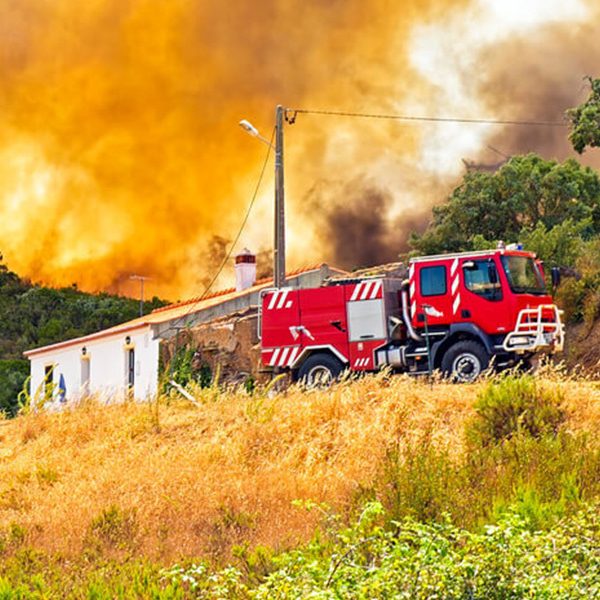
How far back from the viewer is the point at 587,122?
116 feet

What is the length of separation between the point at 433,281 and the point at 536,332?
2.22 meters

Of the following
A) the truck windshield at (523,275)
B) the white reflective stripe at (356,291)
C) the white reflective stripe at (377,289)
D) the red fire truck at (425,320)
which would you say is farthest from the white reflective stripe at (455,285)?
the white reflective stripe at (356,291)

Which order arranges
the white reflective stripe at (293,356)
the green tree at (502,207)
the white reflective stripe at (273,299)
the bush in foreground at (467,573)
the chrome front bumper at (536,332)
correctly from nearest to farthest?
the bush in foreground at (467,573)
the chrome front bumper at (536,332)
the white reflective stripe at (293,356)
the white reflective stripe at (273,299)
the green tree at (502,207)

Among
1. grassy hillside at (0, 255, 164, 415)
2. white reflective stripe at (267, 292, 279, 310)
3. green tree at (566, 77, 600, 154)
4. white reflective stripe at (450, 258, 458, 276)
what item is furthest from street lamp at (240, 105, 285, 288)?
grassy hillside at (0, 255, 164, 415)

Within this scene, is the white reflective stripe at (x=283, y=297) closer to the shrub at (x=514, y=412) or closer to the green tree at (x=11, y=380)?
the shrub at (x=514, y=412)

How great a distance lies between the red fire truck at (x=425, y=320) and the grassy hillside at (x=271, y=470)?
2.68 meters

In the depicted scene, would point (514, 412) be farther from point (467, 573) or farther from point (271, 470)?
point (467, 573)

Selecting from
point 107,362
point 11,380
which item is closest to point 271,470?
point 107,362

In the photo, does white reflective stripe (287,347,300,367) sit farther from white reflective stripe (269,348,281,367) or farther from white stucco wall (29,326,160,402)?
white stucco wall (29,326,160,402)

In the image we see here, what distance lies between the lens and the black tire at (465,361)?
2119cm

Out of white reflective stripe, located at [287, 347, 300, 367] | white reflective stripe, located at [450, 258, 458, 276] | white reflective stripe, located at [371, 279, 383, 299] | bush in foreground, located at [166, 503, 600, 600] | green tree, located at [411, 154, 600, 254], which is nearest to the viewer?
bush in foreground, located at [166, 503, 600, 600]

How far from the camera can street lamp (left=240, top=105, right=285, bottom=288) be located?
27.9 m

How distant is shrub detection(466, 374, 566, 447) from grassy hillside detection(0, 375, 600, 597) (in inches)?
0.9

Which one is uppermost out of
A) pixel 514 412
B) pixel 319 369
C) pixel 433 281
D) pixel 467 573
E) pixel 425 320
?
pixel 433 281
